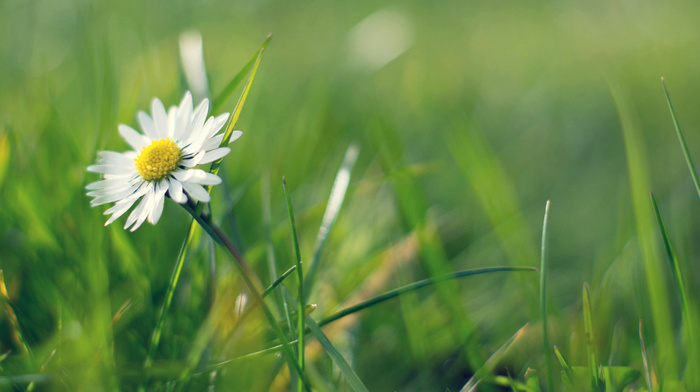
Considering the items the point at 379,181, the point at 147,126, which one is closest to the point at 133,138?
the point at 147,126

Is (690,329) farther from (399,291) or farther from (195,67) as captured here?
(195,67)

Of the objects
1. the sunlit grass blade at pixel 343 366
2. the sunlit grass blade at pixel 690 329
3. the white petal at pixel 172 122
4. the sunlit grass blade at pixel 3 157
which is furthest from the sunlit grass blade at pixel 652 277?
the sunlit grass blade at pixel 3 157

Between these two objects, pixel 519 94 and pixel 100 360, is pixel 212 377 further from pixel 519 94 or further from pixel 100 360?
pixel 519 94

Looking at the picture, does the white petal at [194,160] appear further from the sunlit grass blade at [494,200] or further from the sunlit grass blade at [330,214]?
the sunlit grass blade at [494,200]

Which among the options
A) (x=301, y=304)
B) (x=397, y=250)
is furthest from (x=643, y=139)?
(x=301, y=304)

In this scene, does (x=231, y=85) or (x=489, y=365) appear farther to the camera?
(x=231, y=85)

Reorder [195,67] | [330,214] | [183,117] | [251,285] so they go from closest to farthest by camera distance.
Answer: [251,285] < [183,117] < [330,214] < [195,67]

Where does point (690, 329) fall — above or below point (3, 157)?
below
